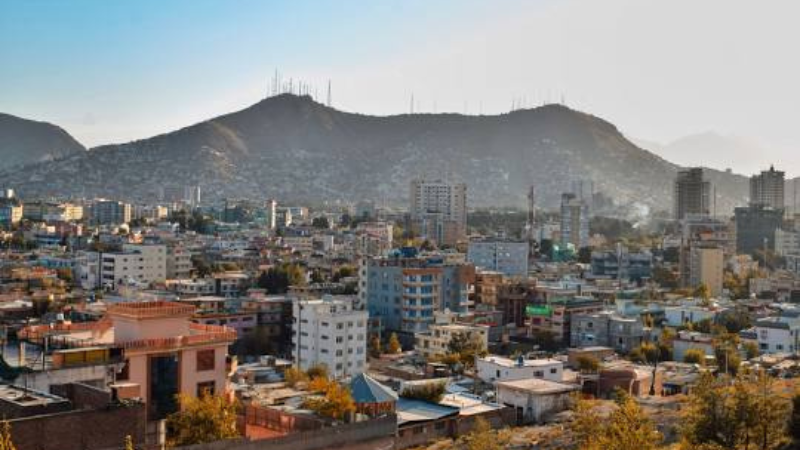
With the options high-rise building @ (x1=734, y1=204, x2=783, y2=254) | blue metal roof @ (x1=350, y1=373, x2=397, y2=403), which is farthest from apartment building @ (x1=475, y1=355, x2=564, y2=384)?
high-rise building @ (x1=734, y1=204, x2=783, y2=254)

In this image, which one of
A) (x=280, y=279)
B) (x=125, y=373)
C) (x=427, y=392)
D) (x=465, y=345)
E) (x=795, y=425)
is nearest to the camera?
(x=795, y=425)

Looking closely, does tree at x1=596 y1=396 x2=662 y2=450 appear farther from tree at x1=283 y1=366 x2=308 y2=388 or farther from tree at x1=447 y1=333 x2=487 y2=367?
tree at x1=447 y1=333 x2=487 y2=367

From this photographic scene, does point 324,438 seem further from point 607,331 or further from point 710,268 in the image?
point 710,268

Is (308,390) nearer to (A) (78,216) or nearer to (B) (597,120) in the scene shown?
(A) (78,216)

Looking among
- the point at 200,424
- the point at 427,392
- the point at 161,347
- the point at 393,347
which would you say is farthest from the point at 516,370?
the point at 200,424

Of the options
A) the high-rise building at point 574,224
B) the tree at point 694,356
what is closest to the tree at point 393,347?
the tree at point 694,356
